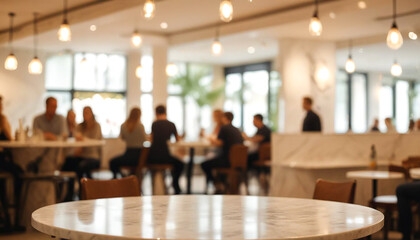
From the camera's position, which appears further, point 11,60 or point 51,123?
point 11,60

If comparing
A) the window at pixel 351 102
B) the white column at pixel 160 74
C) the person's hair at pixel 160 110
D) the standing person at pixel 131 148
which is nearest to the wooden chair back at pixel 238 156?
the person's hair at pixel 160 110

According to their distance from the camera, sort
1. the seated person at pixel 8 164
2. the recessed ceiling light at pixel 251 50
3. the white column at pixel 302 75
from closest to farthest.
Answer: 1. the seated person at pixel 8 164
2. the white column at pixel 302 75
3. the recessed ceiling light at pixel 251 50

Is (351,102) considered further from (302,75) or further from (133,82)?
(133,82)

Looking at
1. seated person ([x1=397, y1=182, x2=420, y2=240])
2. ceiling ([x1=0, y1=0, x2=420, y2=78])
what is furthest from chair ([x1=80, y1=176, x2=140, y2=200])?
ceiling ([x1=0, y1=0, x2=420, y2=78])

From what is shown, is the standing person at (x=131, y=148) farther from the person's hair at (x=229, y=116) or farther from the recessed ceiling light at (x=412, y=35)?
the recessed ceiling light at (x=412, y=35)

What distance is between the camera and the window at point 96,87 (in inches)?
605

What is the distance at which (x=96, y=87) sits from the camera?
15.8 meters

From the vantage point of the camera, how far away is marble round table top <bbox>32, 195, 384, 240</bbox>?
7.19 ft

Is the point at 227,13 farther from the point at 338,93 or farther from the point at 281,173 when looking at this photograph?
the point at 338,93

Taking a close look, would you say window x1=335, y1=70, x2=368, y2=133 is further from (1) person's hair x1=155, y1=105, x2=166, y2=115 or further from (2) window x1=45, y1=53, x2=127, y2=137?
(1) person's hair x1=155, y1=105, x2=166, y2=115

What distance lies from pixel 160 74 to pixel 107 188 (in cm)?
958

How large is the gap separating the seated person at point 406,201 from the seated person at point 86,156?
13.5 ft

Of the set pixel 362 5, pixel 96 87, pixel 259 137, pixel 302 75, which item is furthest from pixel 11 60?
pixel 96 87

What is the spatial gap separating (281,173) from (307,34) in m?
3.79
